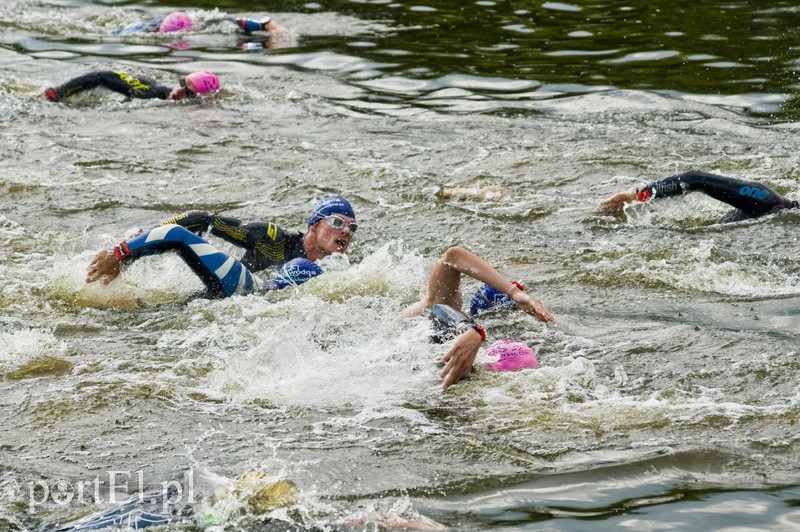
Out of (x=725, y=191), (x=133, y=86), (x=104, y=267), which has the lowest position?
(x=104, y=267)

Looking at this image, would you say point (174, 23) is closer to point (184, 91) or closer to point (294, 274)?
point (184, 91)

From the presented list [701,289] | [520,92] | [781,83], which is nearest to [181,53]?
[520,92]

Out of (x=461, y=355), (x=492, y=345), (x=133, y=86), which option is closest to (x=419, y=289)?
(x=492, y=345)

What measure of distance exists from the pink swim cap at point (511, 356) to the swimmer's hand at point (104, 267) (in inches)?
135

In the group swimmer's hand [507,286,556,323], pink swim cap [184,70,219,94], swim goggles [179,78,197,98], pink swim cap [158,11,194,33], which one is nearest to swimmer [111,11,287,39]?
pink swim cap [158,11,194,33]

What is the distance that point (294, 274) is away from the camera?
8891 millimetres

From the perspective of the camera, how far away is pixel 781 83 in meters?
14.7

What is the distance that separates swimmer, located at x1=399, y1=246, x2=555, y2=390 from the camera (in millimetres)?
6648

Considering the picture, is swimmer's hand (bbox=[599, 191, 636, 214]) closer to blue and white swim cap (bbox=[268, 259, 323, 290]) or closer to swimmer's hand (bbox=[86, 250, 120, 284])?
blue and white swim cap (bbox=[268, 259, 323, 290])

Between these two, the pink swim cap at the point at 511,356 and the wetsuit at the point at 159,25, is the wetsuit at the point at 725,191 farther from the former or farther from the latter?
the wetsuit at the point at 159,25

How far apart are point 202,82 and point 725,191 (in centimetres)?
886

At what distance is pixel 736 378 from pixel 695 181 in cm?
339

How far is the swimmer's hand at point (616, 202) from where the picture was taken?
10180mm

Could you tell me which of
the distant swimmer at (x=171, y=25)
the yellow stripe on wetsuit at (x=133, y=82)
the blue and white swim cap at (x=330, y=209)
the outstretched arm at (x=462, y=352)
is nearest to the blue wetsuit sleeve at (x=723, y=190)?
the blue and white swim cap at (x=330, y=209)
